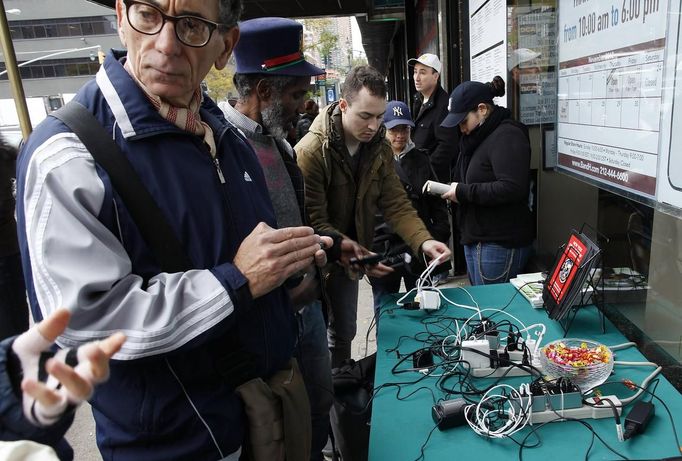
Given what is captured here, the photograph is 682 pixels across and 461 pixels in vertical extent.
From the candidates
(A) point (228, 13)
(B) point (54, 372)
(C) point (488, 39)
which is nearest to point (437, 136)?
(C) point (488, 39)

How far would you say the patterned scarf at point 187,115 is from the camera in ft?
3.70

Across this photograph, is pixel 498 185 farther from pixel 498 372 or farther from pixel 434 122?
pixel 434 122

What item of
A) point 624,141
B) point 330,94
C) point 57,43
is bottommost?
point 624,141

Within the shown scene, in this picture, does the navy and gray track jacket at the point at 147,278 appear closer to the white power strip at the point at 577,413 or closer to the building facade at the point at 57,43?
the white power strip at the point at 577,413

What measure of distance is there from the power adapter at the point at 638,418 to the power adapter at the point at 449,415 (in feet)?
1.33

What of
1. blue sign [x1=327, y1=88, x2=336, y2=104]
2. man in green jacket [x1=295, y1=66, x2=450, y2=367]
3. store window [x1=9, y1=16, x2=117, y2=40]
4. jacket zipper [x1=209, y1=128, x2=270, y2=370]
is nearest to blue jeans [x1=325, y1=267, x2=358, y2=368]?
man in green jacket [x1=295, y1=66, x2=450, y2=367]

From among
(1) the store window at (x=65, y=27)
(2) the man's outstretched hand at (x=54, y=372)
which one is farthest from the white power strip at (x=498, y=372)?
(1) the store window at (x=65, y=27)

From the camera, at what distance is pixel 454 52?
4676 mm

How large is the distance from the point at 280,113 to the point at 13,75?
3408 millimetres

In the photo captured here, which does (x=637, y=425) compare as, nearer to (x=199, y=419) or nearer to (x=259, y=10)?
(x=199, y=419)

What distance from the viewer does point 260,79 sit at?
73.2 inches

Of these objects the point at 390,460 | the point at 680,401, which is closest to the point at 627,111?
the point at 680,401

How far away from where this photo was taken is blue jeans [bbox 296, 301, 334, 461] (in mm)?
1948

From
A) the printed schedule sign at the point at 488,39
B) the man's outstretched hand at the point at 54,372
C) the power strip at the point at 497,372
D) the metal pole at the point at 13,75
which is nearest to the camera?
the man's outstretched hand at the point at 54,372
